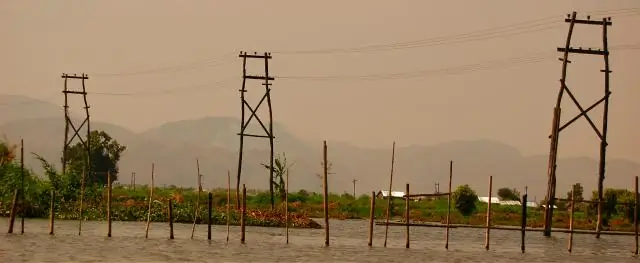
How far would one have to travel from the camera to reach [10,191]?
50.5m

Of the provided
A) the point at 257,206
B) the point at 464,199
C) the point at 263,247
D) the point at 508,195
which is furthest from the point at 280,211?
the point at 508,195

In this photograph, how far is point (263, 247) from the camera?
137 ft

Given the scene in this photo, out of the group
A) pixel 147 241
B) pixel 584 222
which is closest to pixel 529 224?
pixel 584 222

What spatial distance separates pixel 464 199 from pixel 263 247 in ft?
90.2

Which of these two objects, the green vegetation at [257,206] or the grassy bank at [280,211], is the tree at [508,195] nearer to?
the green vegetation at [257,206]

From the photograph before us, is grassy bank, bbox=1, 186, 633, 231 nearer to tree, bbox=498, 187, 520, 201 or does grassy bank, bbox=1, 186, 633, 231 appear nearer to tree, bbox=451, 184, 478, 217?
tree, bbox=451, 184, 478, 217

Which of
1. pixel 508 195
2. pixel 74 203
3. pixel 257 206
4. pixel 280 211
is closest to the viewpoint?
pixel 74 203

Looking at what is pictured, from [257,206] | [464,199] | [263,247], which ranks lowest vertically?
[263,247]

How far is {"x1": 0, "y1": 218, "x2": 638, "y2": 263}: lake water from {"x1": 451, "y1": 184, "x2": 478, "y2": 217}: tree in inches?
341

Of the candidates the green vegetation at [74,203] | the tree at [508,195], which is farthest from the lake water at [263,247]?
the tree at [508,195]

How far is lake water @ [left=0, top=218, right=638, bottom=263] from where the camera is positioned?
35.7 m

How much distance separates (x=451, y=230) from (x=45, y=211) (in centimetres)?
2500

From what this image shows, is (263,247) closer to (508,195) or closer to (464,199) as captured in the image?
(464,199)

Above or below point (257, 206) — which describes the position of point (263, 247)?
below
